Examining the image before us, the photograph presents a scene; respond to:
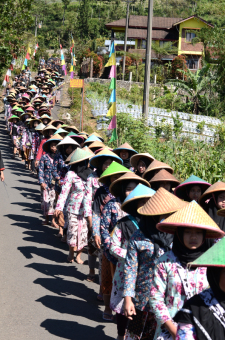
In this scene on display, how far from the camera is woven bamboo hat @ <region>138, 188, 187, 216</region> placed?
4.14 metres

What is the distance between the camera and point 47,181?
10.4m

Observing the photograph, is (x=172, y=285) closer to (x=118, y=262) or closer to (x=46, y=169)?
(x=118, y=262)

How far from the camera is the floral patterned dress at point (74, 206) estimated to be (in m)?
7.81

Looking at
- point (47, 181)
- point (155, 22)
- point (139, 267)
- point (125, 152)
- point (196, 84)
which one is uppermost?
point (155, 22)

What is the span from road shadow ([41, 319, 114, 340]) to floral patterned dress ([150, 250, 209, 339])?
86.1 inches

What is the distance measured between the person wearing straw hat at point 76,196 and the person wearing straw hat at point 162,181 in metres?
1.65

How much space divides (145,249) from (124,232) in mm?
622

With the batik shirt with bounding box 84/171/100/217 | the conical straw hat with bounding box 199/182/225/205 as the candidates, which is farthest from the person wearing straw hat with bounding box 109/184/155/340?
the batik shirt with bounding box 84/171/100/217

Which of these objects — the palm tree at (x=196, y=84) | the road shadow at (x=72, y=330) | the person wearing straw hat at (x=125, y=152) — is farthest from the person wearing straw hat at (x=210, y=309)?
the palm tree at (x=196, y=84)

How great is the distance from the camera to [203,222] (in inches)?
133

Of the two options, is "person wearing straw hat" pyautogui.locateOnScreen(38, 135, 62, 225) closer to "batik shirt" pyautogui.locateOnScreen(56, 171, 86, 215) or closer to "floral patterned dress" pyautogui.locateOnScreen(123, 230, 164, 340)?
"batik shirt" pyautogui.locateOnScreen(56, 171, 86, 215)

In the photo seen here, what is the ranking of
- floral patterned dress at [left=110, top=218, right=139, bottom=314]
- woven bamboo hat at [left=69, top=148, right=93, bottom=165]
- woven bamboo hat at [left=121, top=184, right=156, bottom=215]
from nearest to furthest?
woven bamboo hat at [left=121, top=184, right=156, bottom=215] → floral patterned dress at [left=110, top=218, right=139, bottom=314] → woven bamboo hat at [left=69, top=148, right=93, bottom=165]

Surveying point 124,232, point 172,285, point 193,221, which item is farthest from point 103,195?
point 193,221

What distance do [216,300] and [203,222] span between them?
77 cm
